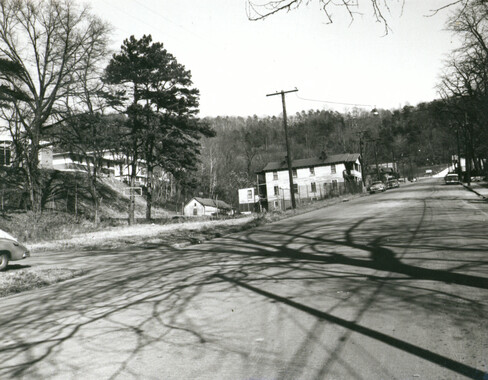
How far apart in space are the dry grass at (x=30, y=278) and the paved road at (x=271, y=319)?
29.5 inches

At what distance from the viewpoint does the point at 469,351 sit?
3.81m

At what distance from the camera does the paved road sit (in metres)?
3.86

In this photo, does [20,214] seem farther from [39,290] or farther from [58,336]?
[58,336]

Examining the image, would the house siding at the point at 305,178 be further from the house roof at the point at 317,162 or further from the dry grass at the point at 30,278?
the dry grass at the point at 30,278

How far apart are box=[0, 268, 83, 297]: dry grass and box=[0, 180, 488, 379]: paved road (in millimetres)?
748

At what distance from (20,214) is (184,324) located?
30053mm

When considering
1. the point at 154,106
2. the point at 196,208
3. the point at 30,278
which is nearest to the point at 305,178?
the point at 196,208

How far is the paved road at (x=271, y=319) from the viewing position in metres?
3.86

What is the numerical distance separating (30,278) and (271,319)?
7172mm

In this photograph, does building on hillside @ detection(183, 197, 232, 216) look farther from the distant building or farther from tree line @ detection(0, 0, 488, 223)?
tree line @ detection(0, 0, 488, 223)

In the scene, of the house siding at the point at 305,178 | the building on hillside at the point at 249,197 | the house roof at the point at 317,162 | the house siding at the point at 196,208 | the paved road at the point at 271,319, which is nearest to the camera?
the paved road at the point at 271,319

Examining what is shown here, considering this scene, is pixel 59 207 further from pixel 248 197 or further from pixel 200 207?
pixel 200 207

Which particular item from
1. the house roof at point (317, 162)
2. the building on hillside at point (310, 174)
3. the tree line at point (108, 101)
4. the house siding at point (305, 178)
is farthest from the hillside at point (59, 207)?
the house roof at point (317, 162)

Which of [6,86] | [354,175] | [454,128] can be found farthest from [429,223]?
[354,175]
